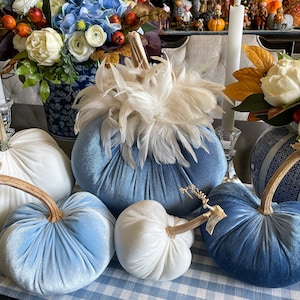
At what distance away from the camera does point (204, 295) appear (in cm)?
38

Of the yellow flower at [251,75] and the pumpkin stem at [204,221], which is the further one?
the yellow flower at [251,75]

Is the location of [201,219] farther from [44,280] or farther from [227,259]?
[44,280]

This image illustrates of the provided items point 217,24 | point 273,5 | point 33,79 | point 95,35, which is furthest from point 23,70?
point 273,5

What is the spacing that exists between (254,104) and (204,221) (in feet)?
0.59

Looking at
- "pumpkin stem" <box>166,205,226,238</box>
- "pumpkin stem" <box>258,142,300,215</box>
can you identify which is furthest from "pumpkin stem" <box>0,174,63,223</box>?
"pumpkin stem" <box>258,142,300,215</box>

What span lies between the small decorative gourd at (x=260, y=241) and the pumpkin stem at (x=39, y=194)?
17cm

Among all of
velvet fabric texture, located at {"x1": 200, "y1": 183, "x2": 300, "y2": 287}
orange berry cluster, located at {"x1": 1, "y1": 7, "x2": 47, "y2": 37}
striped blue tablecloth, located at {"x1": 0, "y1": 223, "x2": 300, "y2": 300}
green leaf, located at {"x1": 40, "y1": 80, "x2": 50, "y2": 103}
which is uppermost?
orange berry cluster, located at {"x1": 1, "y1": 7, "x2": 47, "y2": 37}

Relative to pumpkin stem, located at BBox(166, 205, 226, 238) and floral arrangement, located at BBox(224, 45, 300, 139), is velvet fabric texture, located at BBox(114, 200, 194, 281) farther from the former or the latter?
floral arrangement, located at BBox(224, 45, 300, 139)

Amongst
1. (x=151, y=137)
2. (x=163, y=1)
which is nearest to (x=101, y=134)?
(x=151, y=137)

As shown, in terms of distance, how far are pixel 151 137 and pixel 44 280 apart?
192 mm

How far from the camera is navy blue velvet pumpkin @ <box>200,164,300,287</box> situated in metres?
0.35

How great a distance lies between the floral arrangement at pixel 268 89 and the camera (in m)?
0.40

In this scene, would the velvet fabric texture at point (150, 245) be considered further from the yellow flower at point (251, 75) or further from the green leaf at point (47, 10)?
the green leaf at point (47, 10)

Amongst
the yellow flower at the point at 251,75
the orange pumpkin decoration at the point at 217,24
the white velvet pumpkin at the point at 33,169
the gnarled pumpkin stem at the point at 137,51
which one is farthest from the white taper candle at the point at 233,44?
the orange pumpkin decoration at the point at 217,24
